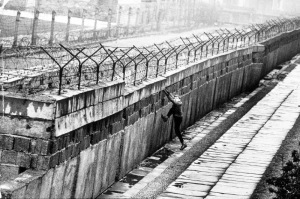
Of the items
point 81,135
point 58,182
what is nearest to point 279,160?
point 81,135

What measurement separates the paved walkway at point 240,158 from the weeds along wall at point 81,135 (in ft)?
4.75

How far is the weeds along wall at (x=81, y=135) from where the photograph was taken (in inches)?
511

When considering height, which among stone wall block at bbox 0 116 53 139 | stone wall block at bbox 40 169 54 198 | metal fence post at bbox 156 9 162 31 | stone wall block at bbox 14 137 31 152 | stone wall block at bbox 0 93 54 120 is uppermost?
stone wall block at bbox 0 93 54 120

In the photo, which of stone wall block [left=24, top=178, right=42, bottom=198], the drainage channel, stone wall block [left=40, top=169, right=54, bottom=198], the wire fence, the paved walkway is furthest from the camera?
the drainage channel

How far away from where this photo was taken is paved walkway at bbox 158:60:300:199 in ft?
A: 49.9

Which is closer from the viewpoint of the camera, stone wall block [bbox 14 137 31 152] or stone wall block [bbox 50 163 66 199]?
stone wall block [bbox 14 137 31 152]

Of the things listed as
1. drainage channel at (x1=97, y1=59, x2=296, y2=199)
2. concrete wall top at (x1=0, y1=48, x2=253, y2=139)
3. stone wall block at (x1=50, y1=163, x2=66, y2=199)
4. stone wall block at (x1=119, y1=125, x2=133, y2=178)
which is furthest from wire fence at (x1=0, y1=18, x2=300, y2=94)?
drainage channel at (x1=97, y1=59, x2=296, y2=199)

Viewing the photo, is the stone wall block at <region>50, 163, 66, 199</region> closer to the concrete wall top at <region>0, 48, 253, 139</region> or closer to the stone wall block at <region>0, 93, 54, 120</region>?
the concrete wall top at <region>0, 48, 253, 139</region>

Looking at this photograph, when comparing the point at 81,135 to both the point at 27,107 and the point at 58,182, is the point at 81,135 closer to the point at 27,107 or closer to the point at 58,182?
the point at 58,182

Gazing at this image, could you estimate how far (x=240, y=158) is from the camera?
1817cm

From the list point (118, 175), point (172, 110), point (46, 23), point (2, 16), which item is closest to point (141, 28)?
point (46, 23)

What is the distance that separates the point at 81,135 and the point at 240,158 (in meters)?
4.81

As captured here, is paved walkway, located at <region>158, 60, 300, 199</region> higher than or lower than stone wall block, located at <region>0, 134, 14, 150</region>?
lower

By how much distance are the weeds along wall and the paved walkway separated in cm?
145
